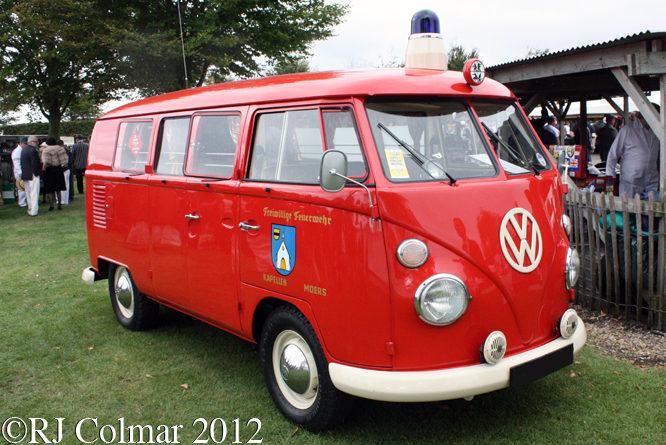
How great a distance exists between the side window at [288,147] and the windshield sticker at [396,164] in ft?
1.50

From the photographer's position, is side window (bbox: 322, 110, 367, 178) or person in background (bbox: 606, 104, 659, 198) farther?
person in background (bbox: 606, 104, 659, 198)

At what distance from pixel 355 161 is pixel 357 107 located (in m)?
0.32

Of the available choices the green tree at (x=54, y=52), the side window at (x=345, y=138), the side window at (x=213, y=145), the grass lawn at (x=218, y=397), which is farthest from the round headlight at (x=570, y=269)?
the green tree at (x=54, y=52)

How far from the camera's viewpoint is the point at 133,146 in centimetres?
543

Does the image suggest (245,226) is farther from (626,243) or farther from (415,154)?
(626,243)

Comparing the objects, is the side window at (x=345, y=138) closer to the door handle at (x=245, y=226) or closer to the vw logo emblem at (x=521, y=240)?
the door handle at (x=245, y=226)

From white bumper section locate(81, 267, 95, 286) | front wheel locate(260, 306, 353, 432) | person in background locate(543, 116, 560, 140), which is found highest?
person in background locate(543, 116, 560, 140)

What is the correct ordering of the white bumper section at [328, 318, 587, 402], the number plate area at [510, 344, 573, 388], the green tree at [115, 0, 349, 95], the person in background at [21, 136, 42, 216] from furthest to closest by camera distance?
1. the green tree at [115, 0, 349, 95]
2. the person in background at [21, 136, 42, 216]
3. the number plate area at [510, 344, 573, 388]
4. the white bumper section at [328, 318, 587, 402]

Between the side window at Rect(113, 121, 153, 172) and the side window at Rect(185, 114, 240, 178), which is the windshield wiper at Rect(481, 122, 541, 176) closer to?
the side window at Rect(185, 114, 240, 178)

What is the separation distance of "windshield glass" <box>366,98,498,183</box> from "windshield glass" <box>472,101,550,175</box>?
0.14 metres

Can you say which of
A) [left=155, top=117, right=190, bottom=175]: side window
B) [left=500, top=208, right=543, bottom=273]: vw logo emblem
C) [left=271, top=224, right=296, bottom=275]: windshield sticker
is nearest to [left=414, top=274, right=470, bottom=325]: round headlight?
[left=500, top=208, right=543, bottom=273]: vw logo emblem

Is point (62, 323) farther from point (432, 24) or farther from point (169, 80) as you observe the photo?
point (169, 80)

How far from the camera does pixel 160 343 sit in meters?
5.35

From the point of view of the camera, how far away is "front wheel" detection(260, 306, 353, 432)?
3416 millimetres
